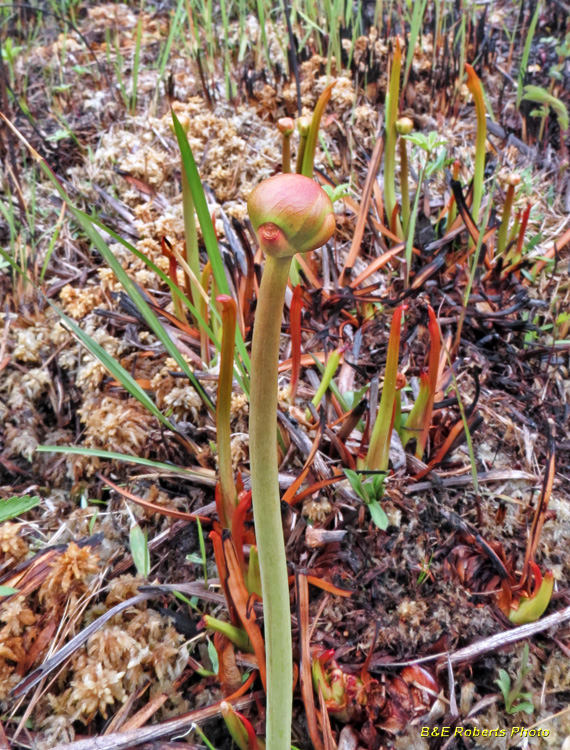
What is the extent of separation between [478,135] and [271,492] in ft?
5.34

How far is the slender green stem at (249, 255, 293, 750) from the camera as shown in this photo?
0.65 meters

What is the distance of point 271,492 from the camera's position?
0.77 metres

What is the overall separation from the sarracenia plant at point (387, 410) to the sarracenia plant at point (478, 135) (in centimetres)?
96

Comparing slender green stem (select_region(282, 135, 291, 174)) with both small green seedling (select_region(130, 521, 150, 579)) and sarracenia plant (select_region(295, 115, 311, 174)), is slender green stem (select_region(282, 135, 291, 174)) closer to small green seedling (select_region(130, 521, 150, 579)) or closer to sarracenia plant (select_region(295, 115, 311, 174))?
sarracenia plant (select_region(295, 115, 311, 174))

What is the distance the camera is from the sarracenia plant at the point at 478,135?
1.71 m

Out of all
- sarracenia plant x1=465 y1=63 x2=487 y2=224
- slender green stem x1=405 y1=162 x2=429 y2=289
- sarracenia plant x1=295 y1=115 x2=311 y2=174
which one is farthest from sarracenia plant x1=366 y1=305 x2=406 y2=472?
sarracenia plant x1=465 y1=63 x2=487 y2=224

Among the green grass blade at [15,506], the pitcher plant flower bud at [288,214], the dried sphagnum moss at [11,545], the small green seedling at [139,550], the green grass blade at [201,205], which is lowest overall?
the dried sphagnum moss at [11,545]

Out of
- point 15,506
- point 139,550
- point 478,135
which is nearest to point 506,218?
point 478,135

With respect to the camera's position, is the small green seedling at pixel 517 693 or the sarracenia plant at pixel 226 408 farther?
the small green seedling at pixel 517 693

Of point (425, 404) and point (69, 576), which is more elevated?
point (425, 404)

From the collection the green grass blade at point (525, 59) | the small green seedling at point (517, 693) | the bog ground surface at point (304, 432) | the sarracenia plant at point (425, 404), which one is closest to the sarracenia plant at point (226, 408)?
the bog ground surface at point (304, 432)

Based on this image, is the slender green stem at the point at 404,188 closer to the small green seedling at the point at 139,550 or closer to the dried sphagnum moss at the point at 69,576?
the small green seedling at the point at 139,550

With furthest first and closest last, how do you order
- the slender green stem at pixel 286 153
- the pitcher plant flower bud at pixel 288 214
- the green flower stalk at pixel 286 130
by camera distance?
the slender green stem at pixel 286 153 → the green flower stalk at pixel 286 130 → the pitcher plant flower bud at pixel 288 214

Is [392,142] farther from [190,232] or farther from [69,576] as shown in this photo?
[69,576]
